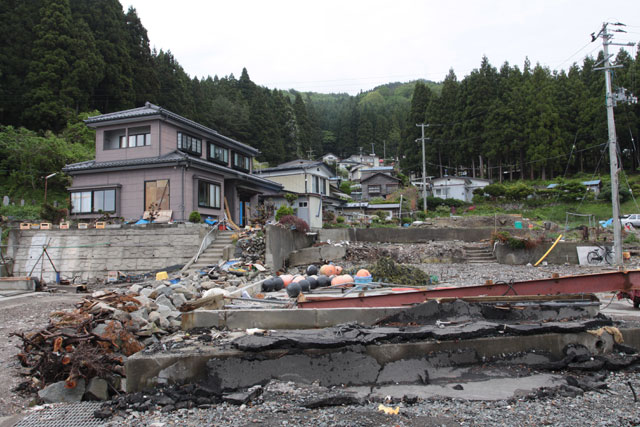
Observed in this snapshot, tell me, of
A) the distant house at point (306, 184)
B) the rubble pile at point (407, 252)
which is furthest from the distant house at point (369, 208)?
the rubble pile at point (407, 252)

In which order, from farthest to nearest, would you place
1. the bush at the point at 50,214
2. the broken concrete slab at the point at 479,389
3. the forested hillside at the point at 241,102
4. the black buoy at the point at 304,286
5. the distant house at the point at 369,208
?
1. the distant house at the point at 369,208
2. the forested hillside at the point at 241,102
3. the bush at the point at 50,214
4. the black buoy at the point at 304,286
5. the broken concrete slab at the point at 479,389

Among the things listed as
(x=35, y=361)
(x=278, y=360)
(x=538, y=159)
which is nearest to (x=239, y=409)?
(x=278, y=360)

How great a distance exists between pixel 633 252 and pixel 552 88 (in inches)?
1274

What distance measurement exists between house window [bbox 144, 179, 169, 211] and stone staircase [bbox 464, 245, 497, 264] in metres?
14.4

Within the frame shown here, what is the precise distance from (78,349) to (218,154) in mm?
18457

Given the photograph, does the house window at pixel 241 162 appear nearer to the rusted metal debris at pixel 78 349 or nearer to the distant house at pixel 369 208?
the distant house at pixel 369 208

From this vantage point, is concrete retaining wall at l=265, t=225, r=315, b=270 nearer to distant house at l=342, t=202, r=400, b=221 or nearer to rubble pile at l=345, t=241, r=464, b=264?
rubble pile at l=345, t=241, r=464, b=264

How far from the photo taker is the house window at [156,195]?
60.5ft

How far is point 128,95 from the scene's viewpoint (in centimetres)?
3541

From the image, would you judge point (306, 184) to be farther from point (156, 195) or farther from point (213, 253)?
point (213, 253)

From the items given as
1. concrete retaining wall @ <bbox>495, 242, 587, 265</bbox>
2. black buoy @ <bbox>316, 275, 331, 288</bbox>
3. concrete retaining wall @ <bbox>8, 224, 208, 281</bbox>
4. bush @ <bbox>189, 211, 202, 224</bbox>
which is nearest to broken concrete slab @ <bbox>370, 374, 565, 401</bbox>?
black buoy @ <bbox>316, 275, 331, 288</bbox>

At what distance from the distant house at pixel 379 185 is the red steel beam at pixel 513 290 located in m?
38.2

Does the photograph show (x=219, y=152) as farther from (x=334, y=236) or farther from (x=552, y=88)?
(x=552, y=88)

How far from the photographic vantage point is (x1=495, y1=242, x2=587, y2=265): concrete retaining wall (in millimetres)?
17844
